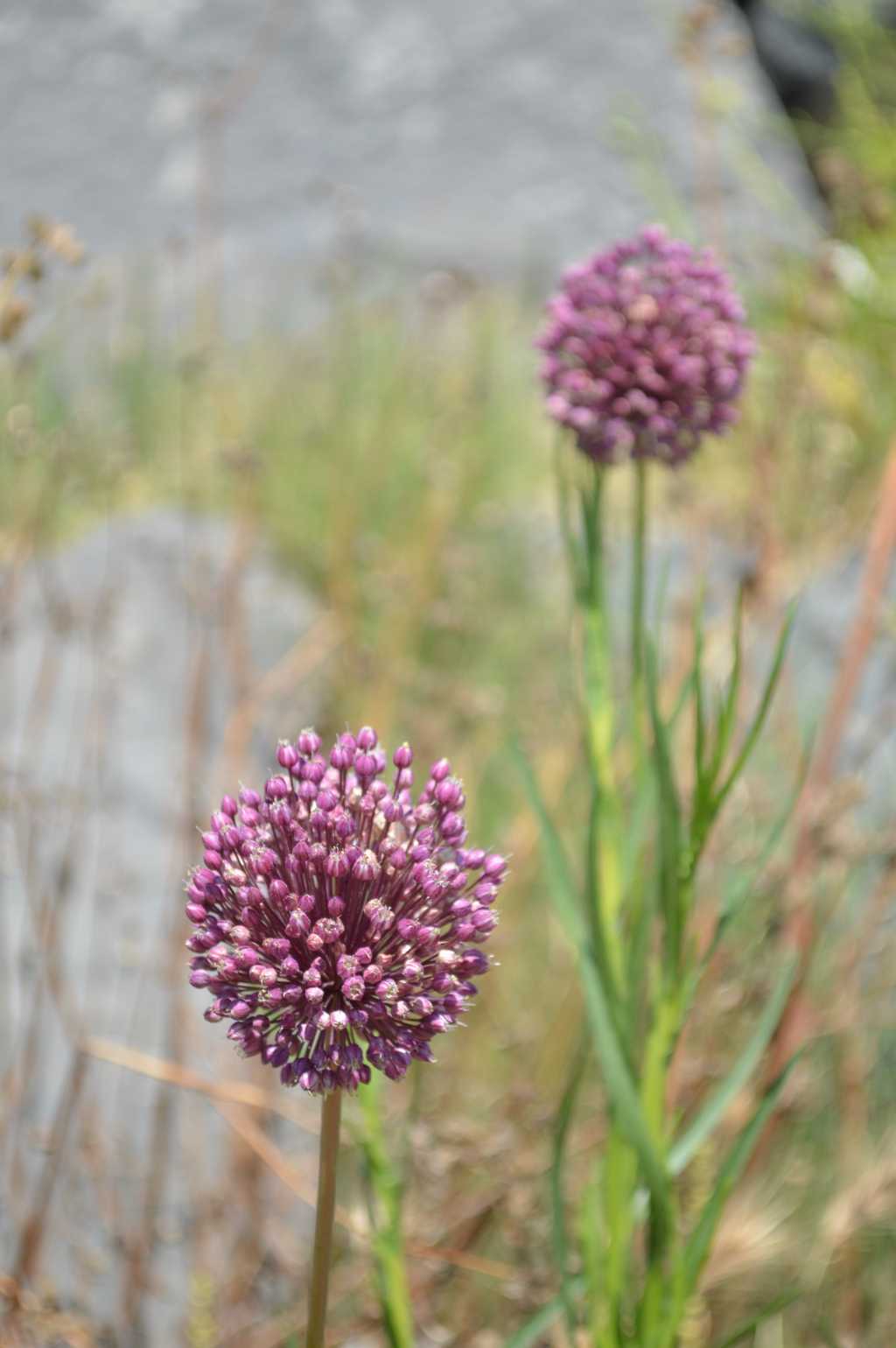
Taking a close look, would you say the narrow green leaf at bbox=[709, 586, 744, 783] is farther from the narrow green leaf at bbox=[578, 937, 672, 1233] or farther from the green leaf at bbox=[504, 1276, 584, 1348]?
the green leaf at bbox=[504, 1276, 584, 1348]

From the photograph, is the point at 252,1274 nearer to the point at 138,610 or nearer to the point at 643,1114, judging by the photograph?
the point at 643,1114

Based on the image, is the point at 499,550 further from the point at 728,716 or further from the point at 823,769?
the point at 728,716

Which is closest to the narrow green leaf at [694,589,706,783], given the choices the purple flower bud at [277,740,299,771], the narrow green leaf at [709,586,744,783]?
the narrow green leaf at [709,586,744,783]

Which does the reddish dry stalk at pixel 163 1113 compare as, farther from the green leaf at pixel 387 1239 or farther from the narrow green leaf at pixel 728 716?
the narrow green leaf at pixel 728 716

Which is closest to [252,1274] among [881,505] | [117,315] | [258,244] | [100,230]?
[881,505]

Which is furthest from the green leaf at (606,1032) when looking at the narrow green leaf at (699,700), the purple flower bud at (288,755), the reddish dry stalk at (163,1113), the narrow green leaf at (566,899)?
the reddish dry stalk at (163,1113)

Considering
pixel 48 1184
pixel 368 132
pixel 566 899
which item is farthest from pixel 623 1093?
pixel 368 132
